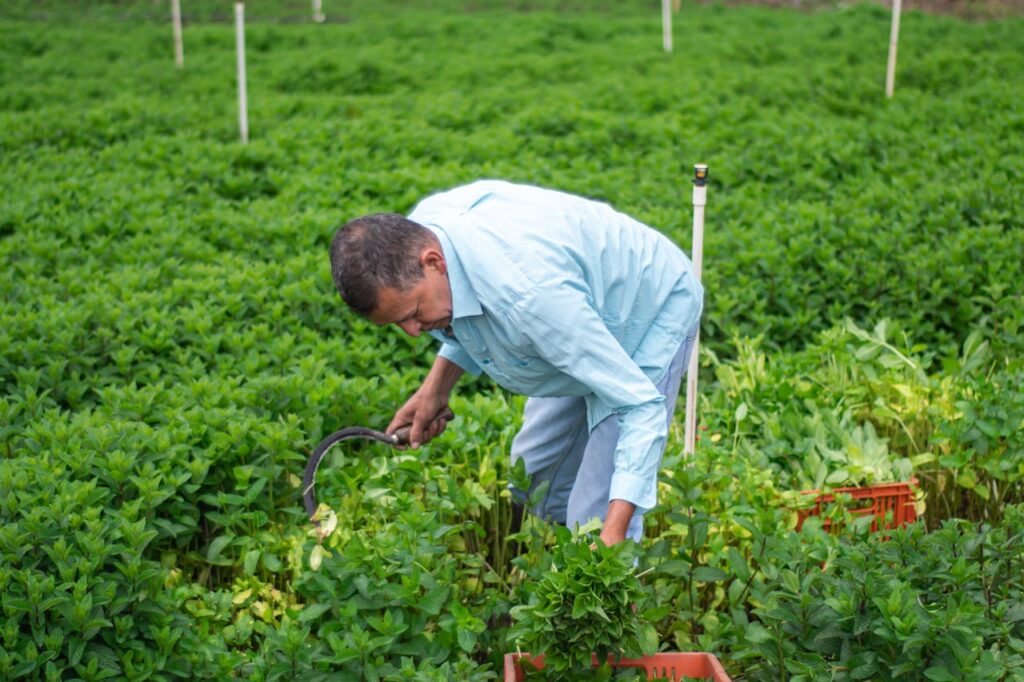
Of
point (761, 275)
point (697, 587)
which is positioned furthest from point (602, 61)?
point (697, 587)

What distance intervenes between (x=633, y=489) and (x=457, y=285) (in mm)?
594

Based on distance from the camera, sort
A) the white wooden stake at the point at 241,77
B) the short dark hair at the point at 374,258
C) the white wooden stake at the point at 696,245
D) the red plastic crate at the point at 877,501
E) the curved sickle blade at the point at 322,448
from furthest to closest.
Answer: the white wooden stake at the point at 241,77
the red plastic crate at the point at 877,501
the white wooden stake at the point at 696,245
the curved sickle blade at the point at 322,448
the short dark hair at the point at 374,258

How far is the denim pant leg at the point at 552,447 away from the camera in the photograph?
3043 millimetres

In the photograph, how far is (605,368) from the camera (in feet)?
7.70

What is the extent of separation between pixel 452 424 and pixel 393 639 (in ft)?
4.06

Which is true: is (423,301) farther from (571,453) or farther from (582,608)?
(571,453)

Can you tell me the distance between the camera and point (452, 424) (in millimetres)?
3723

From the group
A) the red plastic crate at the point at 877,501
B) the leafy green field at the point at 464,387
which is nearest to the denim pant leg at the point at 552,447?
the leafy green field at the point at 464,387

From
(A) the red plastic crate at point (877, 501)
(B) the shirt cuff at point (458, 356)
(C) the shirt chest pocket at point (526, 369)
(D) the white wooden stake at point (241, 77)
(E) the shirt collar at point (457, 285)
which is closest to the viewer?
(E) the shirt collar at point (457, 285)

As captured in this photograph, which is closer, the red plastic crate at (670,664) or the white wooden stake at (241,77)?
the red plastic crate at (670,664)

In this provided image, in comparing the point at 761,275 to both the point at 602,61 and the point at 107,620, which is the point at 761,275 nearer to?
the point at 107,620

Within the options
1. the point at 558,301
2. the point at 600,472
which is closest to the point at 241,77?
the point at 600,472

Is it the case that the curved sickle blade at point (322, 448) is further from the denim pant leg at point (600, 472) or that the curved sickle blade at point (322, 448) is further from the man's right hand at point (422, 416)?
the denim pant leg at point (600, 472)

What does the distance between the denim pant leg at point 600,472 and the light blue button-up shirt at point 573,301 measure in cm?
5
